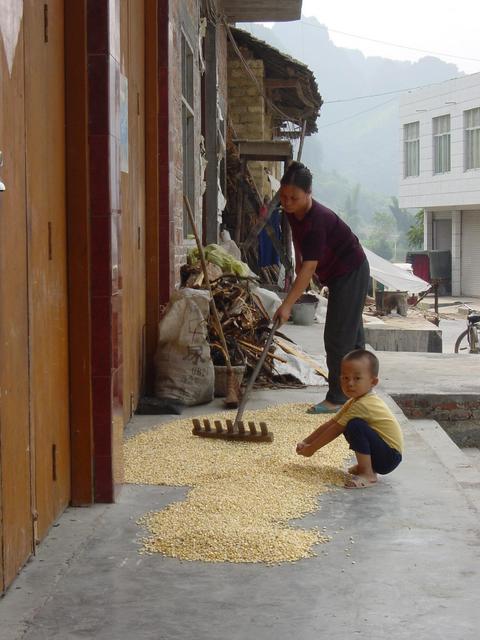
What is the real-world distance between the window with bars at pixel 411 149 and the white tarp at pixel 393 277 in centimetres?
1818

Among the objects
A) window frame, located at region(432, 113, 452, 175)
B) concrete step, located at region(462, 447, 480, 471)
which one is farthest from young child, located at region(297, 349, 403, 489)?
window frame, located at region(432, 113, 452, 175)

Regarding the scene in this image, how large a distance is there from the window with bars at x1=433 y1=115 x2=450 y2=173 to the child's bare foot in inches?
1431

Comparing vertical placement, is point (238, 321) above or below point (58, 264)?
below

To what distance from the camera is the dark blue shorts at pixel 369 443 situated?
15.2 feet

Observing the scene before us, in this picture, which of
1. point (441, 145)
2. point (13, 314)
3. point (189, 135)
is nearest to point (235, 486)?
point (13, 314)

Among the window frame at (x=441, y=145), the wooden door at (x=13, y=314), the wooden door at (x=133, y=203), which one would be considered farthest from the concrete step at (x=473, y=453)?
the window frame at (x=441, y=145)

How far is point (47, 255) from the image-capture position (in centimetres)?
380

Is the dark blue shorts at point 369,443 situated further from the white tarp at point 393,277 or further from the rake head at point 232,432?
the white tarp at point 393,277

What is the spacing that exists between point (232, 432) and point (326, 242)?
1587 millimetres

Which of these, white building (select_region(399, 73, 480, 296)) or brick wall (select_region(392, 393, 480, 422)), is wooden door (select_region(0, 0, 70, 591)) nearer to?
brick wall (select_region(392, 393, 480, 422))

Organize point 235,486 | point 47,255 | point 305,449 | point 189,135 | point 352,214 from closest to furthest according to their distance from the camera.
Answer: point 47,255 < point 235,486 < point 305,449 < point 189,135 < point 352,214

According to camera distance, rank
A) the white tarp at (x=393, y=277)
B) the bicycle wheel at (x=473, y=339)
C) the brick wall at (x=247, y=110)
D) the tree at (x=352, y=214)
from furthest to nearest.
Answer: the tree at (x=352, y=214) → the white tarp at (x=393, y=277) → the brick wall at (x=247, y=110) → the bicycle wheel at (x=473, y=339)

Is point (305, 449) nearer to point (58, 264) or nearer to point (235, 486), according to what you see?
point (235, 486)

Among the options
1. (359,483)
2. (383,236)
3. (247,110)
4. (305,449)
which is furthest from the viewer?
(383,236)
